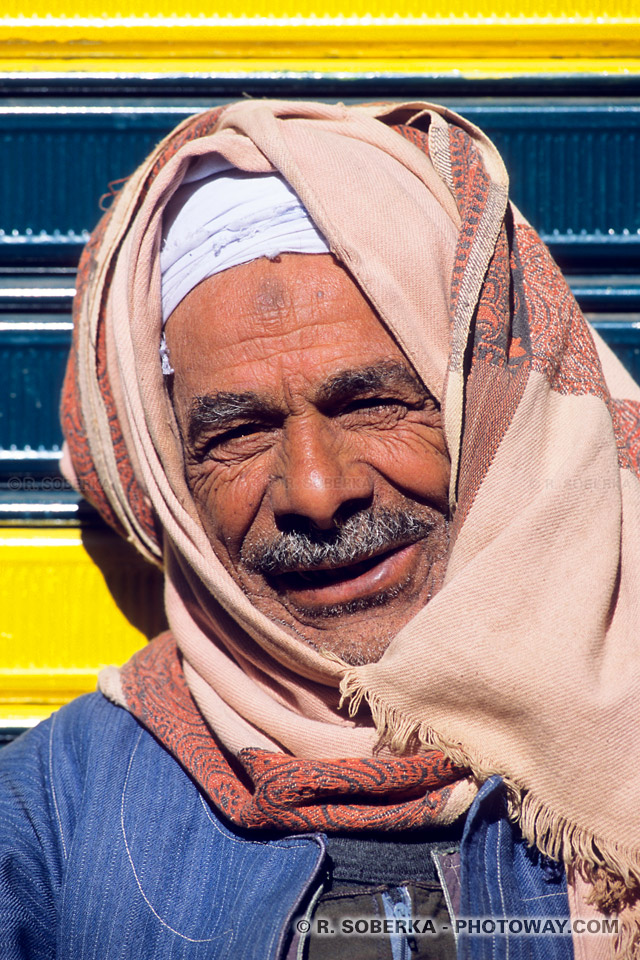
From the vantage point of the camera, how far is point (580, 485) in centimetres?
149

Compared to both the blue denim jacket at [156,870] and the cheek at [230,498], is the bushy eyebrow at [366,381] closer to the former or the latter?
the cheek at [230,498]

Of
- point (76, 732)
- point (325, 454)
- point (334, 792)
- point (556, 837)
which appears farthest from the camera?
point (76, 732)

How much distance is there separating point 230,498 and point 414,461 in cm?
41

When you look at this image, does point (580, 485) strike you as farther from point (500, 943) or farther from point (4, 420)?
point (4, 420)

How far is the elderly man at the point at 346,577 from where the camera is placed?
4.74 ft

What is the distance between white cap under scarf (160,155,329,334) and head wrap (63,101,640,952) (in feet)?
0.16

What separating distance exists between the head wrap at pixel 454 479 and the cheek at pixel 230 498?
45mm

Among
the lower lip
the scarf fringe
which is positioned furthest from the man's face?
the scarf fringe

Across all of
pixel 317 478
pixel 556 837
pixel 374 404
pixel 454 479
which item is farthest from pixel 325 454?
pixel 556 837

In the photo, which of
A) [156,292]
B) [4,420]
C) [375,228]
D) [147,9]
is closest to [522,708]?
[375,228]

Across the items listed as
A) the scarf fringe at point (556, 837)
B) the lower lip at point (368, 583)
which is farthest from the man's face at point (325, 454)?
the scarf fringe at point (556, 837)

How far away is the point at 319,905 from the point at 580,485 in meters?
0.93

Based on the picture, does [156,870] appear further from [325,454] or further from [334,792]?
[325,454]

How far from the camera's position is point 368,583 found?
165 cm
